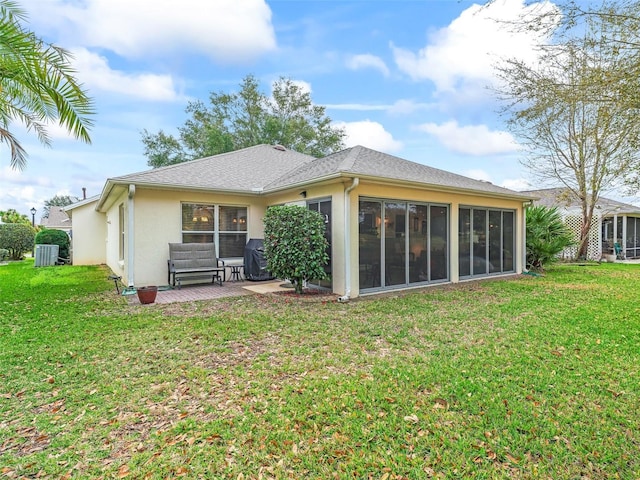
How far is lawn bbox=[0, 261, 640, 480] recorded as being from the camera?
2354mm

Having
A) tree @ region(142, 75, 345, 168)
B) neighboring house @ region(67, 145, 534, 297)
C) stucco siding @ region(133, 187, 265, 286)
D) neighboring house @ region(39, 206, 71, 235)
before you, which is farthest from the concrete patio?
neighboring house @ region(39, 206, 71, 235)

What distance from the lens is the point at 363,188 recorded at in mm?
7684

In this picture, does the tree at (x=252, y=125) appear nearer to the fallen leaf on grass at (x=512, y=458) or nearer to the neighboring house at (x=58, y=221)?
the neighboring house at (x=58, y=221)

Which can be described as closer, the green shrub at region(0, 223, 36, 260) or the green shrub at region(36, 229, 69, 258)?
the green shrub at region(36, 229, 69, 258)

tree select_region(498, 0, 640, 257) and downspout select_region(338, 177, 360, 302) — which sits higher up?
tree select_region(498, 0, 640, 257)

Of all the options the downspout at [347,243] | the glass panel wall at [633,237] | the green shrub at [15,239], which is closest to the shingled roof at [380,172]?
the downspout at [347,243]

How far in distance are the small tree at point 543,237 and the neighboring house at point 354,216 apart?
96cm

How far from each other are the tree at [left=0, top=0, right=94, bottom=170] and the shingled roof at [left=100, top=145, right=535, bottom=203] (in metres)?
2.10

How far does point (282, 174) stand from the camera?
39.3ft

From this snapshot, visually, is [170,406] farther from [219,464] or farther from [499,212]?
[499,212]

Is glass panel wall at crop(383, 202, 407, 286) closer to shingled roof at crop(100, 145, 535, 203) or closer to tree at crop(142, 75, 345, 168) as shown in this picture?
shingled roof at crop(100, 145, 535, 203)

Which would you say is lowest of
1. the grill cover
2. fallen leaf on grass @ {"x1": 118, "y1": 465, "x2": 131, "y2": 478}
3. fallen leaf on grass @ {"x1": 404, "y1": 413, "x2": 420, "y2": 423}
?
fallen leaf on grass @ {"x1": 118, "y1": 465, "x2": 131, "y2": 478}

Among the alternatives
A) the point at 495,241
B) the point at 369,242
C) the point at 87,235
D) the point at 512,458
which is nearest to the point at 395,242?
the point at 369,242

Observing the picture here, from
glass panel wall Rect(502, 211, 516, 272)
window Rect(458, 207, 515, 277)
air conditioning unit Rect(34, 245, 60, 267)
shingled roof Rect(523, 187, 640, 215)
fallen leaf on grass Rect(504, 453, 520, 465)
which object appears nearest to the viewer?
fallen leaf on grass Rect(504, 453, 520, 465)
